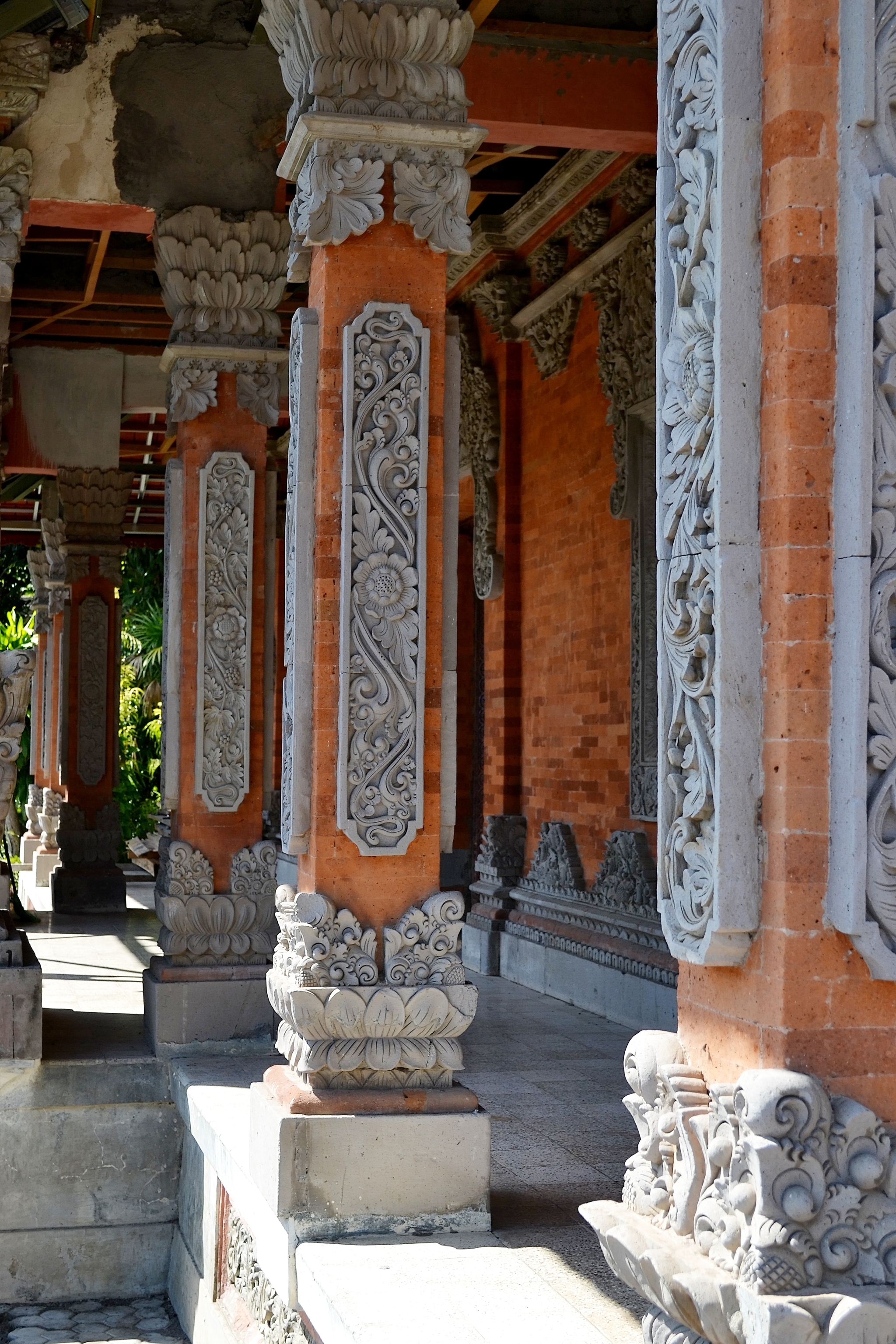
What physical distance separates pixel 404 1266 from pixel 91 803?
1148 cm

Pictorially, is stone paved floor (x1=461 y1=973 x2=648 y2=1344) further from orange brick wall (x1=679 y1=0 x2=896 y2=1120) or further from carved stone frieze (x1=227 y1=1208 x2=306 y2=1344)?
orange brick wall (x1=679 y1=0 x2=896 y2=1120)

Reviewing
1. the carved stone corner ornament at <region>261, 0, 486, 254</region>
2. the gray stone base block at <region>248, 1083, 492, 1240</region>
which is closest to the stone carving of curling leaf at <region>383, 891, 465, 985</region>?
the gray stone base block at <region>248, 1083, 492, 1240</region>

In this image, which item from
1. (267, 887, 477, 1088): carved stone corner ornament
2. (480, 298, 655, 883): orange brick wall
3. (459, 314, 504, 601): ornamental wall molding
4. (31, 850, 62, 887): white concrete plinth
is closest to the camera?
(267, 887, 477, 1088): carved stone corner ornament

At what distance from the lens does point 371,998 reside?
187 inches

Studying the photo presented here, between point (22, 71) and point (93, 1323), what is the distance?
5.83 metres

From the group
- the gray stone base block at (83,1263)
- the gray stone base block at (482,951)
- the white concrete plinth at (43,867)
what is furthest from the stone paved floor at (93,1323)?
the white concrete plinth at (43,867)

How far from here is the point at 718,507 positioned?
2.53 meters

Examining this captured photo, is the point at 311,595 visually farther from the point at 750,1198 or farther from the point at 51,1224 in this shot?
the point at 51,1224

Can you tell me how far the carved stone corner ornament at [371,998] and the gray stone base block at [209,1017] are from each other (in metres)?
2.64

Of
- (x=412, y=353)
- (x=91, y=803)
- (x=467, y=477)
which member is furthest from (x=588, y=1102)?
(x=91, y=803)

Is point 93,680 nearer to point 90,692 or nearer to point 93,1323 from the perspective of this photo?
point 90,692

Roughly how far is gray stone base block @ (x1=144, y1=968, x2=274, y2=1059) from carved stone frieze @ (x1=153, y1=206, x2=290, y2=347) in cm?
328

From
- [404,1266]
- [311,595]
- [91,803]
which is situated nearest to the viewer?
[404,1266]

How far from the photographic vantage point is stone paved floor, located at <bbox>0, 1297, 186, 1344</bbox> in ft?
20.5
